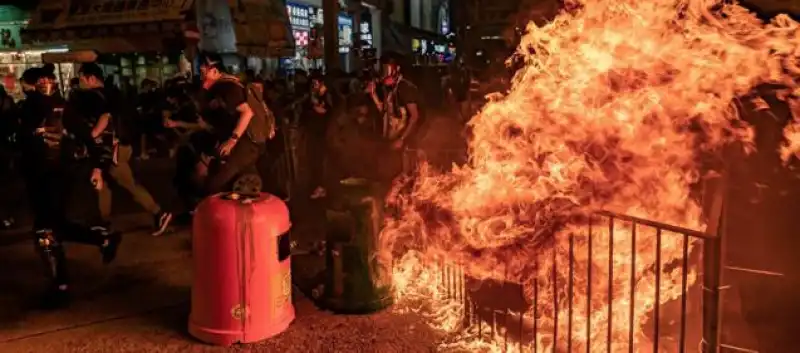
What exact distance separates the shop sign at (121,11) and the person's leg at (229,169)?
36.5ft

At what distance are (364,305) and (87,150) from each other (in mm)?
3234

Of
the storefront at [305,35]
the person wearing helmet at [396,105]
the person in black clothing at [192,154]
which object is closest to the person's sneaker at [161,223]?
the person in black clothing at [192,154]

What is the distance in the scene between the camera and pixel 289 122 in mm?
12445

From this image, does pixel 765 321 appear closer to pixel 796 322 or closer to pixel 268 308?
pixel 796 322

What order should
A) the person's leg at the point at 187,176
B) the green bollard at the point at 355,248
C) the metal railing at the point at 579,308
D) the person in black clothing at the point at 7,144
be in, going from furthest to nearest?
the person in black clothing at the point at 7,144 → the person's leg at the point at 187,176 → the green bollard at the point at 355,248 → the metal railing at the point at 579,308

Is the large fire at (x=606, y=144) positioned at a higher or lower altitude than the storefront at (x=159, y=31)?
lower

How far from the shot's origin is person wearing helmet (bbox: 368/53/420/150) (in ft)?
30.3

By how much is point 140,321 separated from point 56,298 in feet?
3.10

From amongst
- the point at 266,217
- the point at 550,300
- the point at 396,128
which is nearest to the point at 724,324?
the point at 550,300

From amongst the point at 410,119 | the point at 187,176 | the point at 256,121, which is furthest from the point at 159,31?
the point at 256,121

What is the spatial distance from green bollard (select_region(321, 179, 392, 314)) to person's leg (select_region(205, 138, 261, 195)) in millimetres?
1496

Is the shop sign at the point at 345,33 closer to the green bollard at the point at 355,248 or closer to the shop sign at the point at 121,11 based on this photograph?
the shop sign at the point at 121,11

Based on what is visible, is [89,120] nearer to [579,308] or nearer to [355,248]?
[355,248]

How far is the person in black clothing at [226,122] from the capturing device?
675 centimetres
